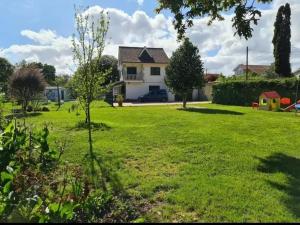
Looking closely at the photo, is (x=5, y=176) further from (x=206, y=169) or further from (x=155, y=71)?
(x=155, y=71)

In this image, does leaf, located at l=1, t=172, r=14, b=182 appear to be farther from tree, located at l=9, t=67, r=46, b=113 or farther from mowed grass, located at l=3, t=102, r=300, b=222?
tree, located at l=9, t=67, r=46, b=113

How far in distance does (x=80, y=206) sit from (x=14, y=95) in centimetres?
2283

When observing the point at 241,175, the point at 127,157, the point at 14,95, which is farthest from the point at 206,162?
the point at 14,95

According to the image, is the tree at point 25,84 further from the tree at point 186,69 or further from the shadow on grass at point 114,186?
the shadow on grass at point 114,186

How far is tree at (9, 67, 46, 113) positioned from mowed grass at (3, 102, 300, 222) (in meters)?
14.0

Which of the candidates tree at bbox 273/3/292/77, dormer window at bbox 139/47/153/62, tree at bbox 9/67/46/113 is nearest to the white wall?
dormer window at bbox 139/47/153/62

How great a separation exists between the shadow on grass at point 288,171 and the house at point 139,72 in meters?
41.3

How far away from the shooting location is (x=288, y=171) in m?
7.20

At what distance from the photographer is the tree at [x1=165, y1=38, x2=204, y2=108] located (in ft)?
87.9

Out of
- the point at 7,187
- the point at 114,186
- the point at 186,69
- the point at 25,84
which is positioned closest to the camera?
the point at 7,187

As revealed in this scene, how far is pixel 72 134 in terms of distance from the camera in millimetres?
12273

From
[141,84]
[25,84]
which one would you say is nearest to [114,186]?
[25,84]

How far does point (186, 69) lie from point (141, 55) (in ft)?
79.8

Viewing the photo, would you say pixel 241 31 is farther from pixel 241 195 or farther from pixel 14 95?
pixel 14 95
